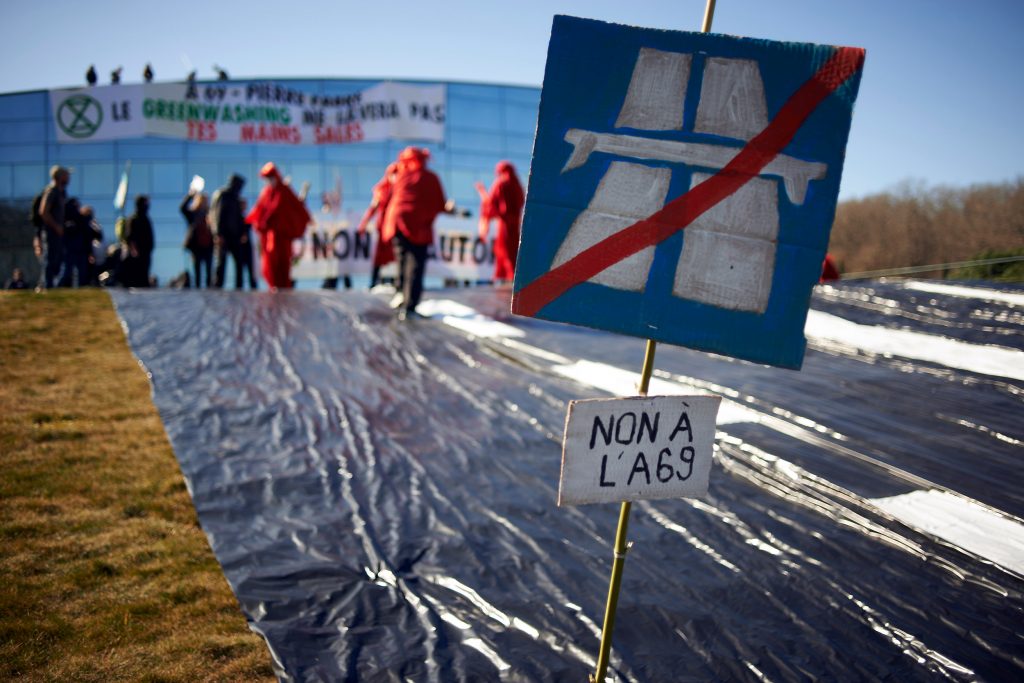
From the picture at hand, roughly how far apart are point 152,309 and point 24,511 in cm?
449

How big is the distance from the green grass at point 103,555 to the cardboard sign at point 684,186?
150cm

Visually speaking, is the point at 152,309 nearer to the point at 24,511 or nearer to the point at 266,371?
the point at 266,371

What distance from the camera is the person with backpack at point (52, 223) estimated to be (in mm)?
8414

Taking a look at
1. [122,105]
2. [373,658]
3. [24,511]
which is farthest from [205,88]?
[373,658]

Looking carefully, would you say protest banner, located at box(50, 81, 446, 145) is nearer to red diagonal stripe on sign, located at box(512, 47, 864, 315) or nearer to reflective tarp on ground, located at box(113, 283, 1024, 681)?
reflective tarp on ground, located at box(113, 283, 1024, 681)

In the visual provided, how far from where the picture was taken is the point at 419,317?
7125 millimetres

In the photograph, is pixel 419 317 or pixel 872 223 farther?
pixel 872 223

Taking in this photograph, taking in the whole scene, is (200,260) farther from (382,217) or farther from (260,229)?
(382,217)

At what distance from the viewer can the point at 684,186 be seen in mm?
1890

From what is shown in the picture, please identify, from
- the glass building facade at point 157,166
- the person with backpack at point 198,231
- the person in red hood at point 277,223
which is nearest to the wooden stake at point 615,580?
the person in red hood at point 277,223

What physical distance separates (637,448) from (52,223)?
8.99 meters

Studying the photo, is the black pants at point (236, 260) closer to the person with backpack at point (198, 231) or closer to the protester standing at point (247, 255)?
the protester standing at point (247, 255)

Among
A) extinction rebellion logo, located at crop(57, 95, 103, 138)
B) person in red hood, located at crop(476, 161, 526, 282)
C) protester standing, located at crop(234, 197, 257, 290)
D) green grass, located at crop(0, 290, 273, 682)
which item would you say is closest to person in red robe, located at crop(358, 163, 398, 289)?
person in red hood, located at crop(476, 161, 526, 282)

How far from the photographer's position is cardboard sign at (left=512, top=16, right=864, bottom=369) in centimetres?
183
